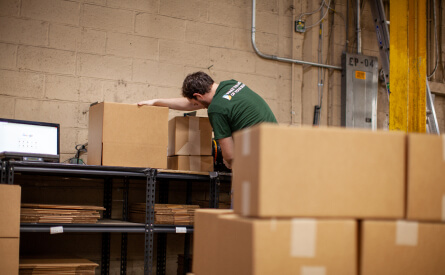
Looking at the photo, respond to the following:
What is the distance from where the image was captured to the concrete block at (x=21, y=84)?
389 centimetres

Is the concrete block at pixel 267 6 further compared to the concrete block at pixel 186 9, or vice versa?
the concrete block at pixel 267 6

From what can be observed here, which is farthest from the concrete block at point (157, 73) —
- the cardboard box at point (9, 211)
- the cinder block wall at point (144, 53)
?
the cardboard box at point (9, 211)

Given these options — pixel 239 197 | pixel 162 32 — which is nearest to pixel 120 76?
pixel 162 32

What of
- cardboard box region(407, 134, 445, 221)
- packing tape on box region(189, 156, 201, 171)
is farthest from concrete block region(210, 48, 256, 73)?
cardboard box region(407, 134, 445, 221)

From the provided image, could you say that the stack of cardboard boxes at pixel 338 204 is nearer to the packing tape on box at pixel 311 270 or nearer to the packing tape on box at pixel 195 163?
the packing tape on box at pixel 311 270

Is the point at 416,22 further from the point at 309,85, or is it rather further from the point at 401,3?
the point at 309,85

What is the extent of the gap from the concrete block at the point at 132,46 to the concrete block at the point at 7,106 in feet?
2.79

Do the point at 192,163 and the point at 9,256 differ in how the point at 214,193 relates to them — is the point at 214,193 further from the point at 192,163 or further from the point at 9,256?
the point at 9,256

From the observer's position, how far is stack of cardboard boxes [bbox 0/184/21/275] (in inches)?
118

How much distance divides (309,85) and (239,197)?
11.3 ft

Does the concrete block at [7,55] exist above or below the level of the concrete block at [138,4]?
below

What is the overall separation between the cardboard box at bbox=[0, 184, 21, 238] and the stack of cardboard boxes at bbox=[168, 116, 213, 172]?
1.20m

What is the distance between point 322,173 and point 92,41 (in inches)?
119

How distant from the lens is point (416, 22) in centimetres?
417
